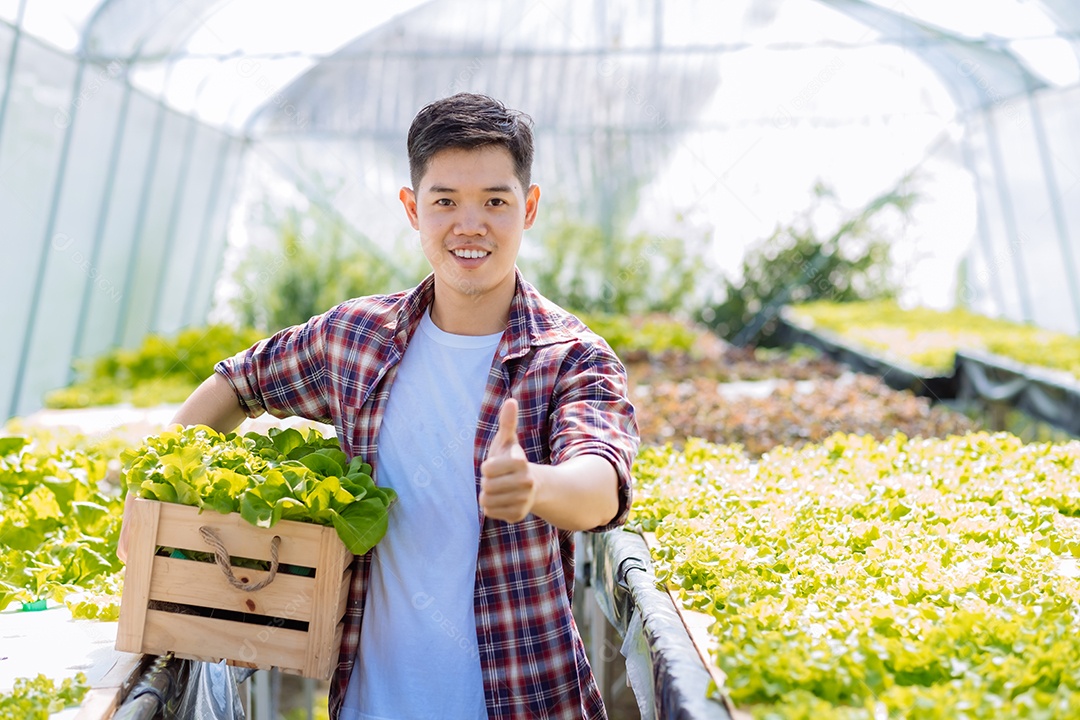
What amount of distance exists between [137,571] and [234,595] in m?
0.22

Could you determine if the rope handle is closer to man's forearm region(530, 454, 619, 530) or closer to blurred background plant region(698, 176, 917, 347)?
man's forearm region(530, 454, 619, 530)

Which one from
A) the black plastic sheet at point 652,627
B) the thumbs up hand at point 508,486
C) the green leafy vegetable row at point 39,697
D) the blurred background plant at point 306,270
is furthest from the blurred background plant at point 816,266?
the thumbs up hand at point 508,486

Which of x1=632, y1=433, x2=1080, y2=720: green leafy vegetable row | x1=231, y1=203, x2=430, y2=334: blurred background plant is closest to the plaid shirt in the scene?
x1=632, y1=433, x2=1080, y2=720: green leafy vegetable row

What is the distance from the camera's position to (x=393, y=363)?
230 centimetres

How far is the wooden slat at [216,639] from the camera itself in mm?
2186

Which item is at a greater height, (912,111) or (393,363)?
(912,111)

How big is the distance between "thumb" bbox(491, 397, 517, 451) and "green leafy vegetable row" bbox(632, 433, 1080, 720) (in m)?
0.62

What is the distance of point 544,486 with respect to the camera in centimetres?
175

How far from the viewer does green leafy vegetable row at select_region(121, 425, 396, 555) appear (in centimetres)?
211

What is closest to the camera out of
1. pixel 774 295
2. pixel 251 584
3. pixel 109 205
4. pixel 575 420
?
pixel 575 420

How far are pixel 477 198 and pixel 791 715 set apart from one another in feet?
3.90

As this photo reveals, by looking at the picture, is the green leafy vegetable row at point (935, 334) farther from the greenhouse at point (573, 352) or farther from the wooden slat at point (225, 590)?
the wooden slat at point (225, 590)

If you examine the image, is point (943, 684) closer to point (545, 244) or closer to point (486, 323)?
point (486, 323)

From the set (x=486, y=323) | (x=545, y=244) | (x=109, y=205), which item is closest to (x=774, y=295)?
(x=545, y=244)
